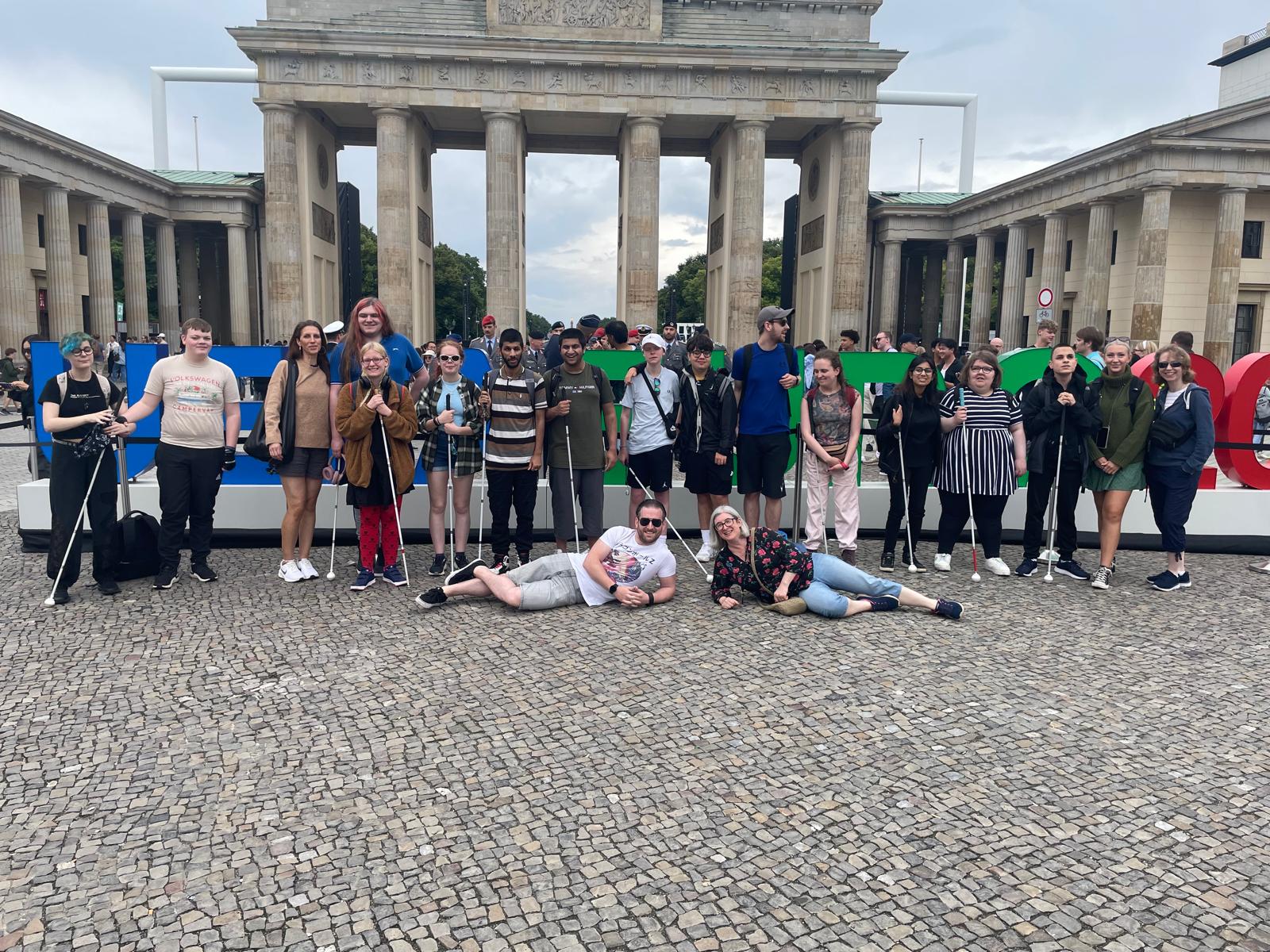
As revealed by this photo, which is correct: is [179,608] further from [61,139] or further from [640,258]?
[61,139]

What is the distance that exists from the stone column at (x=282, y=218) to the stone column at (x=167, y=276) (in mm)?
13370

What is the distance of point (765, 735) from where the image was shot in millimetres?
4633

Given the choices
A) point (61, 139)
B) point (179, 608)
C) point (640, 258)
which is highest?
point (61, 139)

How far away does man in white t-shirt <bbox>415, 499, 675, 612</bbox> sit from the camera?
22.3ft

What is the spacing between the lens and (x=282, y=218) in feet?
128

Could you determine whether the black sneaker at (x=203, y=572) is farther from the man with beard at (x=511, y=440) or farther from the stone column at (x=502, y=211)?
the stone column at (x=502, y=211)

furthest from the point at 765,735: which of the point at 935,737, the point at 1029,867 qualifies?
the point at 1029,867

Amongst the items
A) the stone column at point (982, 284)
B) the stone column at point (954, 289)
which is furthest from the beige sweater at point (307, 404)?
the stone column at point (954, 289)

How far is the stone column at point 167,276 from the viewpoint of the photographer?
1939 inches

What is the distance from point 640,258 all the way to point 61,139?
24.8 m

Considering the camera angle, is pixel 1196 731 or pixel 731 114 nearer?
pixel 1196 731

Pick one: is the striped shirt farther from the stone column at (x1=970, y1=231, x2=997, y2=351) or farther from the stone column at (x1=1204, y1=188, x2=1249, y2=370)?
the stone column at (x1=970, y1=231, x2=997, y2=351)

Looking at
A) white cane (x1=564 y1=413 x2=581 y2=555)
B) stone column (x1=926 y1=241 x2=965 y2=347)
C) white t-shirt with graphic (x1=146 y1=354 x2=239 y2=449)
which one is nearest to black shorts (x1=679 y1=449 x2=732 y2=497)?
white cane (x1=564 y1=413 x2=581 y2=555)

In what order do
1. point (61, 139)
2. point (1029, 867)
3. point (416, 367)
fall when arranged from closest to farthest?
point (1029, 867)
point (416, 367)
point (61, 139)
